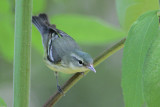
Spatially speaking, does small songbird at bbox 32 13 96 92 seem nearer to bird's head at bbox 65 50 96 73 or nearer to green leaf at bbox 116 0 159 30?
bird's head at bbox 65 50 96 73

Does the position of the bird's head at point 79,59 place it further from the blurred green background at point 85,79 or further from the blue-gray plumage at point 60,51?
the blurred green background at point 85,79

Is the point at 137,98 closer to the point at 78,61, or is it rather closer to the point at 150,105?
→ the point at 150,105

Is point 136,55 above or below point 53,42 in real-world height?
above

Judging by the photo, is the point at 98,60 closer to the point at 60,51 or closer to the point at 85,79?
the point at 60,51

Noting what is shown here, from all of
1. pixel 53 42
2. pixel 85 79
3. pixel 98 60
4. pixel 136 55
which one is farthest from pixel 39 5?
pixel 85 79

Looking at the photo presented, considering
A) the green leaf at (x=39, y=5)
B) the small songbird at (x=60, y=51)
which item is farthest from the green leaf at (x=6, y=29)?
the small songbird at (x=60, y=51)

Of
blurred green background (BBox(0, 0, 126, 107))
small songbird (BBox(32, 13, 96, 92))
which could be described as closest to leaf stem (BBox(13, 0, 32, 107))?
blurred green background (BBox(0, 0, 126, 107))

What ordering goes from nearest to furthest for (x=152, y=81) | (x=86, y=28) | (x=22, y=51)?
(x=152, y=81) → (x=22, y=51) → (x=86, y=28)
